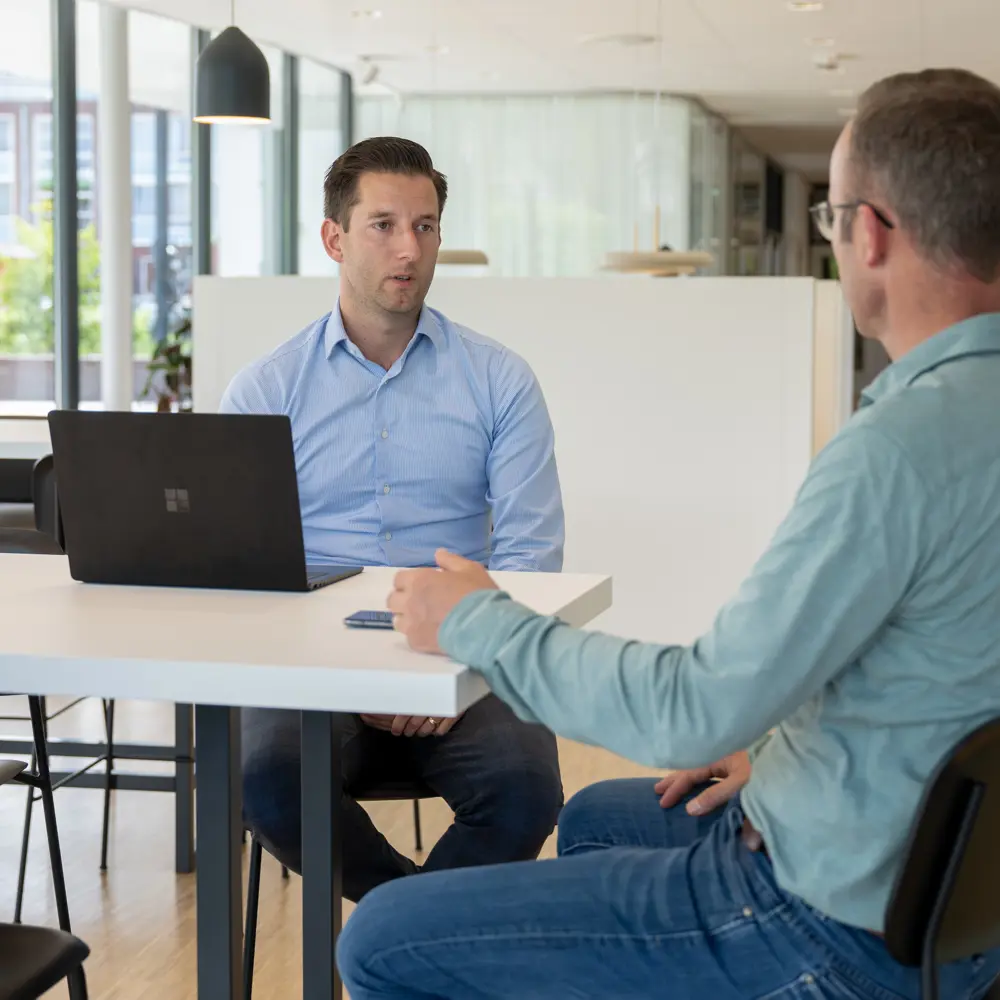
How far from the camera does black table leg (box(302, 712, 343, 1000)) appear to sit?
1.56 meters

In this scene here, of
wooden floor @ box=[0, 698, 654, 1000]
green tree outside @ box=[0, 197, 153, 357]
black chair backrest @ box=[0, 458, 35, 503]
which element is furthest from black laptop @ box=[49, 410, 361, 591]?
green tree outside @ box=[0, 197, 153, 357]

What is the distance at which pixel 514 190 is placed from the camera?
1174 cm

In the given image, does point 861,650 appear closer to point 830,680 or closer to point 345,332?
point 830,680

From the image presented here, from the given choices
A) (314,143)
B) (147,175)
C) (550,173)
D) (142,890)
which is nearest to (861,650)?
(142,890)

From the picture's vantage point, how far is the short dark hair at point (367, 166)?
2525 mm

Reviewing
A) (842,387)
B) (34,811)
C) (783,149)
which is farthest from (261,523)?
(783,149)

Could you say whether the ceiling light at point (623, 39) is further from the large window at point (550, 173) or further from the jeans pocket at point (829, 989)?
the jeans pocket at point (829, 989)

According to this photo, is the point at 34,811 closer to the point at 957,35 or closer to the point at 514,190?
the point at 957,35

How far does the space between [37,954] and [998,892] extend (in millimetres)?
916

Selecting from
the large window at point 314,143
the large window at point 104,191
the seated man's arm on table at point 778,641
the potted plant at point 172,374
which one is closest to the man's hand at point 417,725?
the seated man's arm on table at point 778,641

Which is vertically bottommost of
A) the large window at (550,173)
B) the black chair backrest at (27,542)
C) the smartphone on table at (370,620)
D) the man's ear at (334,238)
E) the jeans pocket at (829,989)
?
the jeans pocket at (829,989)

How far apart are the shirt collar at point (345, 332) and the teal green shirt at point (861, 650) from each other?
1.31 m

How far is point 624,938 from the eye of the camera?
1291mm

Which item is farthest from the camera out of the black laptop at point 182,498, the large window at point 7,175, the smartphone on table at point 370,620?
the large window at point 7,175
